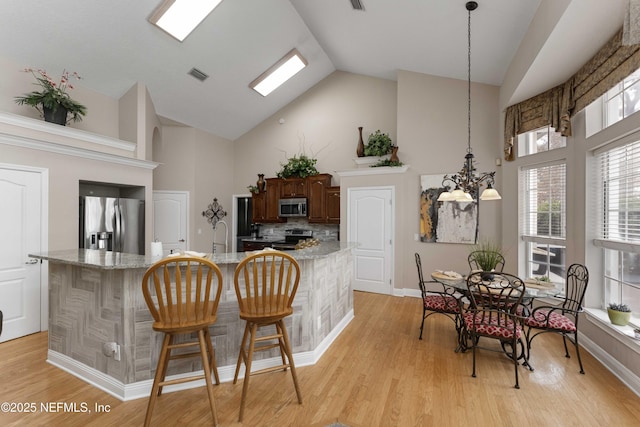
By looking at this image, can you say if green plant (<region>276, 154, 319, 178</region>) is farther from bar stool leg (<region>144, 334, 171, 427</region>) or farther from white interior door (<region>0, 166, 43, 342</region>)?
→ bar stool leg (<region>144, 334, 171, 427</region>)

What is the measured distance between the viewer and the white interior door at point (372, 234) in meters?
5.36

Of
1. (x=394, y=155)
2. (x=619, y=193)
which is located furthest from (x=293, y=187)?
(x=619, y=193)

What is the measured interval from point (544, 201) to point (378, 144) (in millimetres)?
2723

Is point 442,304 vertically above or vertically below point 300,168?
below

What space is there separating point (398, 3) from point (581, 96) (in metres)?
2.26

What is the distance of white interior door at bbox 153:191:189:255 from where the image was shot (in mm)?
6293

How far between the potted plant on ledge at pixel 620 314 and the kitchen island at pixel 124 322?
2706 mm

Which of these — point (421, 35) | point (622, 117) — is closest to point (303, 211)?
point (421, 35)

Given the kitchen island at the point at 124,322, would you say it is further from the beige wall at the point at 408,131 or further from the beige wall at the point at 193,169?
the beige wall at the point at 193,169

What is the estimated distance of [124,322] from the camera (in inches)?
87.4

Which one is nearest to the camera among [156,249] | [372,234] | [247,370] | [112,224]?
[247,370]

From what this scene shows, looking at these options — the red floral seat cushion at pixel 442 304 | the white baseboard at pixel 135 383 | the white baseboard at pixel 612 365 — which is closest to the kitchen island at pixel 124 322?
the white baseboard at pixel 135 383

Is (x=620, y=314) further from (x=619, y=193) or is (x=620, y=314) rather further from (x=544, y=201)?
(x=544, y=201)

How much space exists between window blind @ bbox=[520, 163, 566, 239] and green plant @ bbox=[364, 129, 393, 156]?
2.18 m
